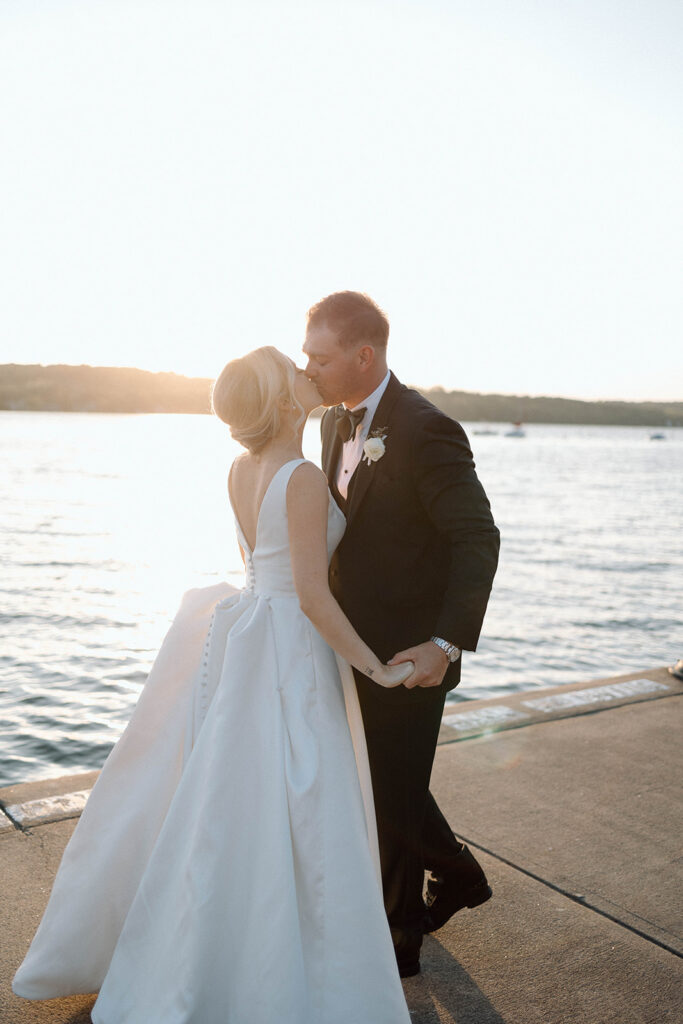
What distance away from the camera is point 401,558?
9.81ft

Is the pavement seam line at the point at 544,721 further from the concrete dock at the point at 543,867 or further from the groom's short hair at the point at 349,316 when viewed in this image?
the groom's short hair at the point at 349,316

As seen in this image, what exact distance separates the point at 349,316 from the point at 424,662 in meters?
1.10

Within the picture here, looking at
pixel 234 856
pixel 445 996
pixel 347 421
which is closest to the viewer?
pixel 234 856

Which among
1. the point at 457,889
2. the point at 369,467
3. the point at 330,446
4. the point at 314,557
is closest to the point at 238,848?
the point at 314,557

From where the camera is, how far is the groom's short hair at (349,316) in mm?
2959

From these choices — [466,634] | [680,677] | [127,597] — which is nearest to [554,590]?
[127,597]

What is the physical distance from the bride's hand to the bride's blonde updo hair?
77 centimetres

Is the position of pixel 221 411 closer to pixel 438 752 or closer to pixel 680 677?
pixel 438 752

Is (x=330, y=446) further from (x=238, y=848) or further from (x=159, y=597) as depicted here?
(x=159, y=597)

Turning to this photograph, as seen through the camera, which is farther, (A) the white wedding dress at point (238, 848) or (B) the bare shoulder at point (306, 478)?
(B) the bare shoulder at point (306, 478)

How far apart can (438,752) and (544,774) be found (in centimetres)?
57

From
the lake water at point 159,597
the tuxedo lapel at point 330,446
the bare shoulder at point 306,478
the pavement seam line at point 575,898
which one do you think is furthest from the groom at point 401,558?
the lake water at point 159,597

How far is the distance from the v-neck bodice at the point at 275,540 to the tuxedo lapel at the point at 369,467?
0.20 ft

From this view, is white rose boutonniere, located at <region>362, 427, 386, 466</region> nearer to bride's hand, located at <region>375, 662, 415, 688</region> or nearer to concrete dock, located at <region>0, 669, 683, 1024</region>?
bride's hand, located at <region>375, 662, 415, 688</region>
